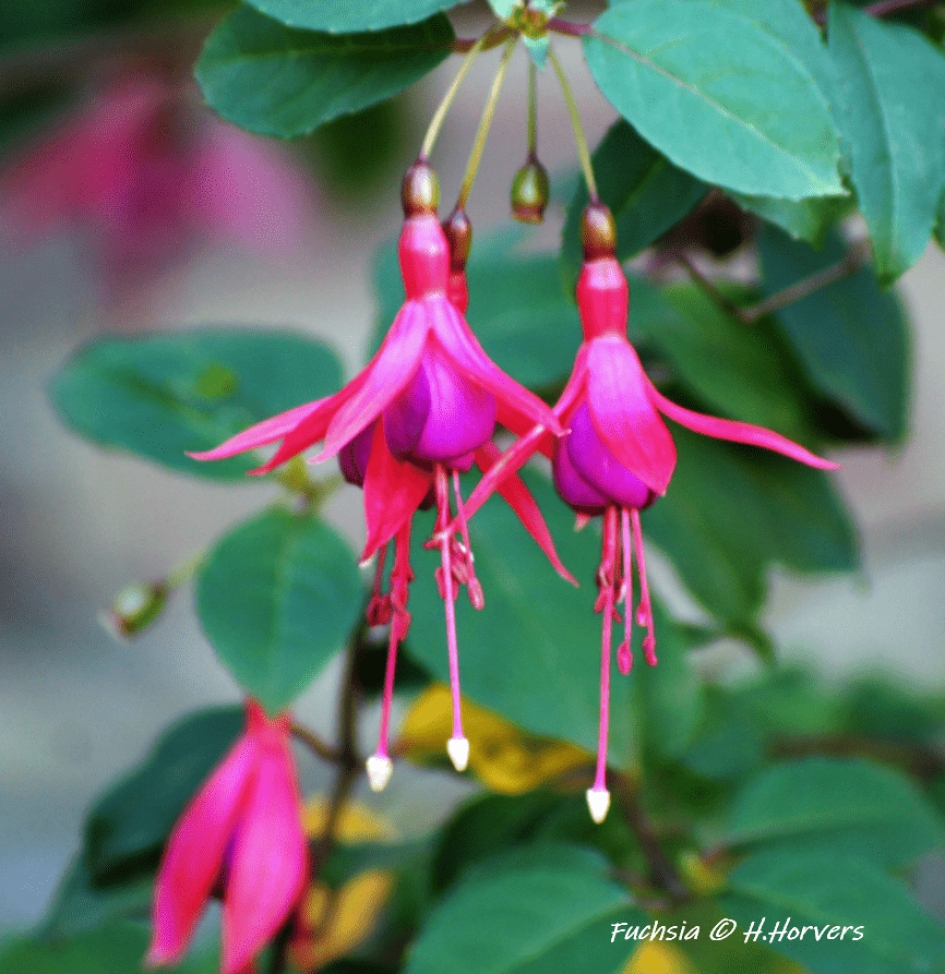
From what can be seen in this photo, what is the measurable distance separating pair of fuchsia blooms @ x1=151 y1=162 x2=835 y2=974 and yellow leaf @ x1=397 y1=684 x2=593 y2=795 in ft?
1.00

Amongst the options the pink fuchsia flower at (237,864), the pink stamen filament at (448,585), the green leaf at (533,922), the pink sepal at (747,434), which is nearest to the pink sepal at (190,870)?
the pink fuchsia flower at (237,864)

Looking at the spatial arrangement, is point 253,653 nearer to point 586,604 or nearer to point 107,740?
point 586,604

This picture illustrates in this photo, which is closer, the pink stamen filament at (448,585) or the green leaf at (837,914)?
the pink stamen filament at (448,585)

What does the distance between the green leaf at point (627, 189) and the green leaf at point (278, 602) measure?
0.67 ft

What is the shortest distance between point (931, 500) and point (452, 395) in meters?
2.05

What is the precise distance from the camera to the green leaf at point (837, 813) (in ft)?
1.96

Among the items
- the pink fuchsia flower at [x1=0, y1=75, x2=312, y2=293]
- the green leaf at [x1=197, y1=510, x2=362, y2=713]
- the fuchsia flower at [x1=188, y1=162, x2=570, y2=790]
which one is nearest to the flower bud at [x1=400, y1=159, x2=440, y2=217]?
the fuchsia flower at [x1=188, y1=162, x2=570, y2=790]

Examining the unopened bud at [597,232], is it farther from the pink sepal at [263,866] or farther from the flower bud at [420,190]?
the pink sepal at [263,866]

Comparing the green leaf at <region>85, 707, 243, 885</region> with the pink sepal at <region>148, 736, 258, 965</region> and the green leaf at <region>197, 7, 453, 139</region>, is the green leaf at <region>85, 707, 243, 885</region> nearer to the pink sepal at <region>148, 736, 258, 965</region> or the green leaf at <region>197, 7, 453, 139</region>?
the pink sepal at <region>148, 736, 258, 965</region>

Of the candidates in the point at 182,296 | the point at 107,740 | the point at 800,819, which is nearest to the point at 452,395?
the point at 800,819

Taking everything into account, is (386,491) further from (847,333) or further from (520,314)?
(847,333)

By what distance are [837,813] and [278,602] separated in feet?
1.15

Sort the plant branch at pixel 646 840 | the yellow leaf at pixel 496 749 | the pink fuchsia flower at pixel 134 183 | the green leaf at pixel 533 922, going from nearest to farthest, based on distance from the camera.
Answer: the green leaf at pixel 533 922 → the plant branch at pixel 646 840 → the yellow leaf at pixel 496 749 → the pink fuchsia flower at pixel 134 183

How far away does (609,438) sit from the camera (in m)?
0.34
